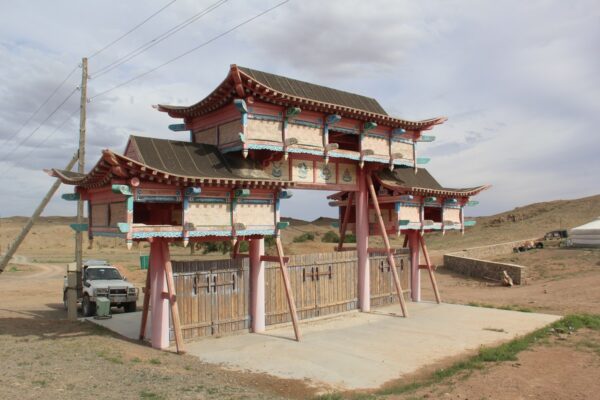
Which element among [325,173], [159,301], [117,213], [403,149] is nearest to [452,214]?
[403,149]

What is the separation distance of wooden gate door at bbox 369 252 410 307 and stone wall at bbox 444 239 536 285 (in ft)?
43.2

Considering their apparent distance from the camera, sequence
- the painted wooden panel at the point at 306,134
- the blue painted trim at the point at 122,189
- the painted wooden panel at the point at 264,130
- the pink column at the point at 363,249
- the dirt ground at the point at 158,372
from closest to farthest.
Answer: the dirt ground at the point at 158,372 < the blue painted trim at the point at 122,189 < the painted wooden panel at the point at 264,130 < the painted wooden panel at the point at 306,134 < the pink column at the point at 363,249

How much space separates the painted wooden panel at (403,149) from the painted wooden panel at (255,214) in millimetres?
6512

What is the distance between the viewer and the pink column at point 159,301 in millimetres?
13613

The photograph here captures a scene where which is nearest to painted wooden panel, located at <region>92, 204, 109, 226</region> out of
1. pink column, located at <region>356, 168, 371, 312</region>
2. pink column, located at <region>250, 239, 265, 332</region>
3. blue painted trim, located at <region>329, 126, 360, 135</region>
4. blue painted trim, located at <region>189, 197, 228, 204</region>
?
blue painted trim, located at <region>189, 197, 228, 204</region>

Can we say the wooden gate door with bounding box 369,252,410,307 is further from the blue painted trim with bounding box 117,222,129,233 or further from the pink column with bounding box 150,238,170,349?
the blue painted trim with bounding box 117,222,129,233

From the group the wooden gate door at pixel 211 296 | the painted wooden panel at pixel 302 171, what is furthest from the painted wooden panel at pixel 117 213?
the painted wooden panel at pixel 302 171

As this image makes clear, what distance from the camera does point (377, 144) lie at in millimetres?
18547

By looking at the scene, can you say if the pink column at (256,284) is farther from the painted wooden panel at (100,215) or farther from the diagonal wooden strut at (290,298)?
the painted wooden panel at (100,215)

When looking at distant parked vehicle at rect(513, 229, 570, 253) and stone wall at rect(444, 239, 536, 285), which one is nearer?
stone wall at rect(444, 239, 536, 285)

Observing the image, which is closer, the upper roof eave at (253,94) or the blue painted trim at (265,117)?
the upper roof eave at (253,94)

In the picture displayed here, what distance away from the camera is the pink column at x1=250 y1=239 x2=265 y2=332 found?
1575 centimetres

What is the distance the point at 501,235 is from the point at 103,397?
58409mm

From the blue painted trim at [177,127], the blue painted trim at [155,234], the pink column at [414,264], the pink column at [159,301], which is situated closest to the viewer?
the blue painted trim at [155,234]
